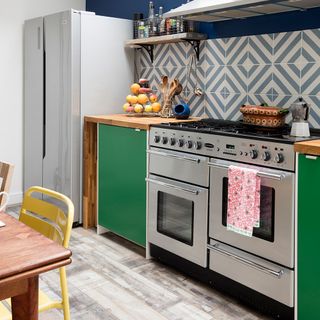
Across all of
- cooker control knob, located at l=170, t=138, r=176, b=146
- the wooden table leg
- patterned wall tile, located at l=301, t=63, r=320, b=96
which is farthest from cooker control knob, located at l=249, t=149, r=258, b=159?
the wooden table leg

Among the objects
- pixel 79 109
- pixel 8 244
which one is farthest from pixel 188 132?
pixel 8 244

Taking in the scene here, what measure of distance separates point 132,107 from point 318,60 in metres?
1.59

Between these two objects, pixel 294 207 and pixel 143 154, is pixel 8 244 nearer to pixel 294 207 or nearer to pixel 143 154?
pixel 294 207

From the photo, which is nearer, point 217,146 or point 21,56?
point 217,146

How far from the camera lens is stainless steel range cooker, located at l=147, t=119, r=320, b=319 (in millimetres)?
2316

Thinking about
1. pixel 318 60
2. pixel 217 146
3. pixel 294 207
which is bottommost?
pixel 294 207

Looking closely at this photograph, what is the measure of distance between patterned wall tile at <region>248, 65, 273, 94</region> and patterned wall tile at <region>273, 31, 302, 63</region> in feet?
0.35

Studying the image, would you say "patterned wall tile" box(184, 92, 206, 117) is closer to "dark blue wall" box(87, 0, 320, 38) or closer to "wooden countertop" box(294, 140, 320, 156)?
"dark blue wall" box(87, 0, 320, 38)

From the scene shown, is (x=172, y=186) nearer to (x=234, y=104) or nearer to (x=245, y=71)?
(x=234, y=104)

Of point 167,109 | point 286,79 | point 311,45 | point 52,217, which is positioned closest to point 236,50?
point 286,79

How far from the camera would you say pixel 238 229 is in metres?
2.50

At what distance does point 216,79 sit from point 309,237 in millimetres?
1719

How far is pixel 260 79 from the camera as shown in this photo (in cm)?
323

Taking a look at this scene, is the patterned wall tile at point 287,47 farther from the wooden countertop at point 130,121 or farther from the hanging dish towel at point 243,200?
the hanging dish towel at point 243,200
